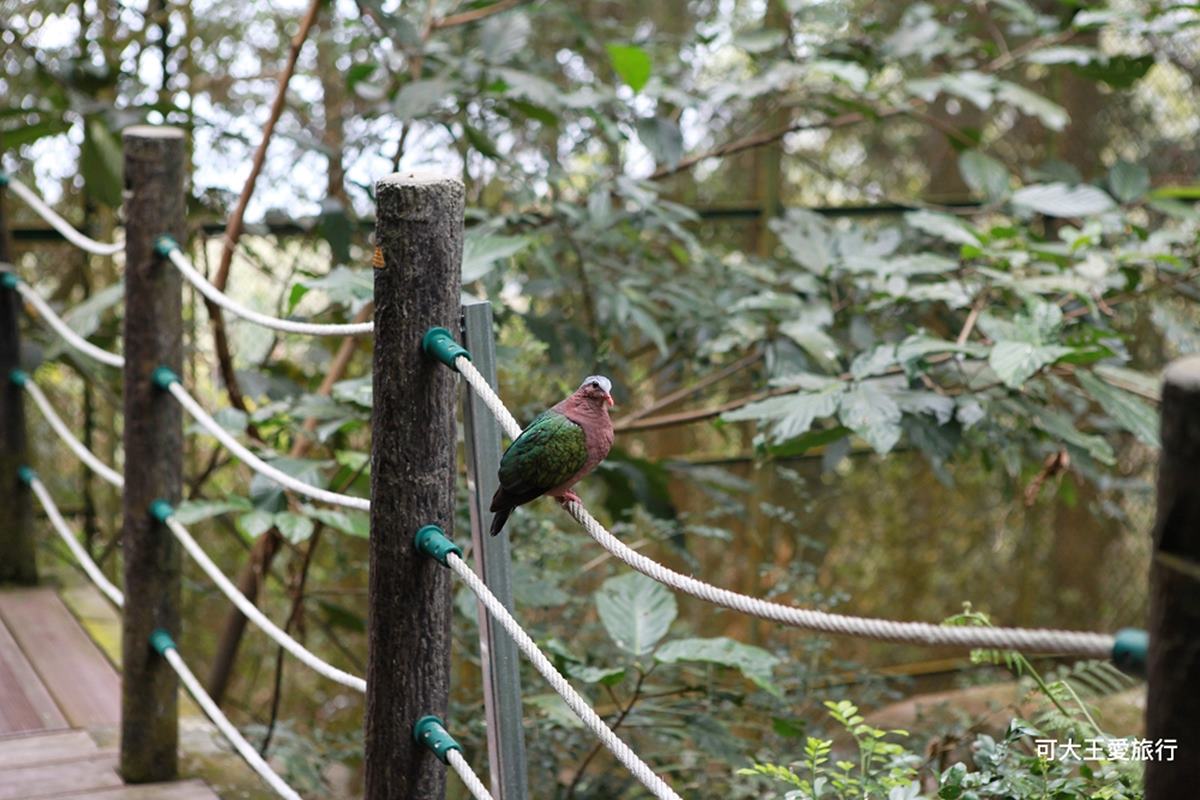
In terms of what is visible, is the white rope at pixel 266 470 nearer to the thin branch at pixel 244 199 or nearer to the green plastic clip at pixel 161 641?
the green plastic clip at pixel 161 641

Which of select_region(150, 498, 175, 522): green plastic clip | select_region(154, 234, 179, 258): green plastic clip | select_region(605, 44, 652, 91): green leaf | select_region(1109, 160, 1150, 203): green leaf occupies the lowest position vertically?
select_region(150, 498, 175, 522): green plastic clip

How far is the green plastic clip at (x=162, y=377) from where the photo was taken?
2020 millimetres

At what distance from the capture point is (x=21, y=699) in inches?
93.5

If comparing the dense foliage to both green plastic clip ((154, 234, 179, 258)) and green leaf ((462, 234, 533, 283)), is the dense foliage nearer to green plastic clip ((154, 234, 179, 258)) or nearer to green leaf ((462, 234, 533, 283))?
green leaf ((462, 234, 533, 283))

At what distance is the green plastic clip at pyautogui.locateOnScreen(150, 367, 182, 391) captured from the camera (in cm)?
202

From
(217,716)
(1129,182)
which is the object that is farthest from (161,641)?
(1129,182)

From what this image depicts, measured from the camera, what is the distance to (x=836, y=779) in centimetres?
147

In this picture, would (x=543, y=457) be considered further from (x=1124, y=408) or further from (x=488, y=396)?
(x=1124, y=408)

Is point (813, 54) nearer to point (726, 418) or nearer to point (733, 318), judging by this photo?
point (733, 318)

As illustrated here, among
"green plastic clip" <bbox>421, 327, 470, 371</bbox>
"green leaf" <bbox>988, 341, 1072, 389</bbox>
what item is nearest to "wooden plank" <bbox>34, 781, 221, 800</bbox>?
"green plastic clip" <bbox>421, 327, 470, 371</bbox>

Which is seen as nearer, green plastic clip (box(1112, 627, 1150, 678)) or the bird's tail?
green plastic clip (box(1112, 627, 1150, 678))

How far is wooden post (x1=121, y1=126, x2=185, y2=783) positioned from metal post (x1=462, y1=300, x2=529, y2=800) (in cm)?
85

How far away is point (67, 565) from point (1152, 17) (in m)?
2.91

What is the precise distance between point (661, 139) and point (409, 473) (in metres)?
1.52
